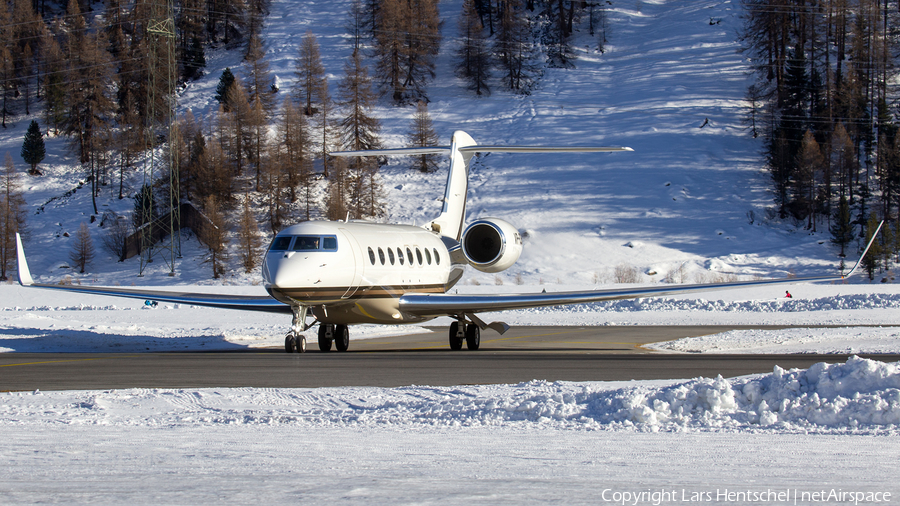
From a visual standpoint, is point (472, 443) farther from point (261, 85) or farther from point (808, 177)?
point (261, 85)

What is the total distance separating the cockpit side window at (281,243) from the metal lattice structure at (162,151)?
3403cm

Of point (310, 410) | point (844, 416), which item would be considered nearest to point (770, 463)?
point (844, 416)

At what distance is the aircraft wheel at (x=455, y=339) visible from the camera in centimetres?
2042

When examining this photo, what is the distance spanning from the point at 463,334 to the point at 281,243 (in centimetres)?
542

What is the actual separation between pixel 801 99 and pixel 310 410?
68847 mm

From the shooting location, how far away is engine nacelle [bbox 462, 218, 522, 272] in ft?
70.2

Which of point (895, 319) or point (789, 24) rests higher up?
point (789, 24)

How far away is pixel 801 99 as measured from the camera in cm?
6894

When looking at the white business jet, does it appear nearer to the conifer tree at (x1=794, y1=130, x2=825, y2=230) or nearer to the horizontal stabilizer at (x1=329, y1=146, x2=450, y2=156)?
the horizontal stabilizer at (x1=329, y1=146, x2=450, y2=156)

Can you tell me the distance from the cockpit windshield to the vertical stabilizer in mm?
6387

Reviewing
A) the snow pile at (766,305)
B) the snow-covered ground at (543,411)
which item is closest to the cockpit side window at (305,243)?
the snow-covered ground at (543,411)

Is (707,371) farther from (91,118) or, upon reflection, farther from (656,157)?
(91,118)

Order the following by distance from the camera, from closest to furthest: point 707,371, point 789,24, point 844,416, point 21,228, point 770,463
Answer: point 770,463 < point 844,416 < point 707,371 < point 21,228 < point 789,24

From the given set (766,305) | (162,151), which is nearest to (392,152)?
(766,305)
